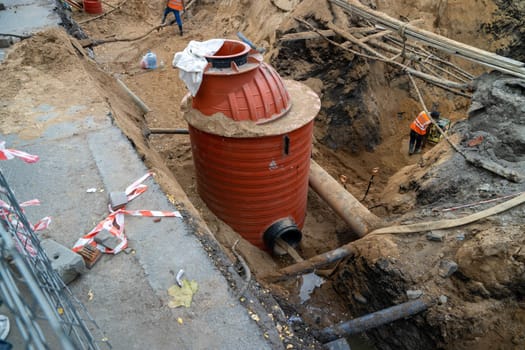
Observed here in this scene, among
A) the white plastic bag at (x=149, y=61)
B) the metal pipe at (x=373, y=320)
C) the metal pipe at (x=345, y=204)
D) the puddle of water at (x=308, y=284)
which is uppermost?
the metal pipe at (x=373, y=320)

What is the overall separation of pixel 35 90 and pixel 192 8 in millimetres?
9381

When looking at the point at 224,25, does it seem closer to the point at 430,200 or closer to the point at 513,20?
the point at 513,20

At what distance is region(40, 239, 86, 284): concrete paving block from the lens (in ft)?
7.51

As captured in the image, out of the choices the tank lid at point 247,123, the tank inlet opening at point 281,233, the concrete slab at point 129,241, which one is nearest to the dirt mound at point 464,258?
the tank inlet opening at point 281,233

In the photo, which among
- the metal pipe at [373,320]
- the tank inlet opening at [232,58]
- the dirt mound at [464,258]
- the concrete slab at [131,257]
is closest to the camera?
the concrete slab at [131,257]

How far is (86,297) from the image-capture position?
229 centimetres

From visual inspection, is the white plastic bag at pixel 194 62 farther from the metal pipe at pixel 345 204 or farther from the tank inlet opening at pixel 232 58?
the metal pipe at pixel 345 204

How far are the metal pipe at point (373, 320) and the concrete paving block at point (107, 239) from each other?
1757mm

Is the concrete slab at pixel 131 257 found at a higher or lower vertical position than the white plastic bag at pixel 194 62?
lower

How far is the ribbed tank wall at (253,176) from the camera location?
431 cm

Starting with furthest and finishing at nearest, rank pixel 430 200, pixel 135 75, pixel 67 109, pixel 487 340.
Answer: pixel 135 75 < pixel 430 200 < pixel 67 109 < pixel 487 340

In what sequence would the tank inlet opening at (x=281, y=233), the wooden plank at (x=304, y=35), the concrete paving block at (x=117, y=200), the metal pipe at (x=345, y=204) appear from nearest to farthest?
the concrete paving block at (x=117, y=200) → the metal pipe at (x=345, y=204) → the tank inlet opening at (x=281, y=233) → the wooden plank at (x=304, y=35)

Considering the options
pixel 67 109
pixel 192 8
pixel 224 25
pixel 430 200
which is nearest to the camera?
pixel 67 109

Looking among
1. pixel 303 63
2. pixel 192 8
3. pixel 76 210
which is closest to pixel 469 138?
pixel 303 63
